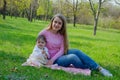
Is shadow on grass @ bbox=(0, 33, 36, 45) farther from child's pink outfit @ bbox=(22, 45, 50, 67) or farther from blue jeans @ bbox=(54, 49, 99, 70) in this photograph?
blue jeans @ bbox=(54, 49, 99, 70)

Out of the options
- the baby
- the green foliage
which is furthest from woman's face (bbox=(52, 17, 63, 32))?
the green foliage

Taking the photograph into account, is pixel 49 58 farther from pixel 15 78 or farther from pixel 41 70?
pixel 15 78

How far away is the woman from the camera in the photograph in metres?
9.23

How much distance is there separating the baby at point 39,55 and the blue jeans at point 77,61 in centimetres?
37

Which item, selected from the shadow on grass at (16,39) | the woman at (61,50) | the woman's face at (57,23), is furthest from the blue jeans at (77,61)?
the shadow on grass at (16,39)

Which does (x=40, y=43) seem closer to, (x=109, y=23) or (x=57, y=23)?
(x=57, y=23)

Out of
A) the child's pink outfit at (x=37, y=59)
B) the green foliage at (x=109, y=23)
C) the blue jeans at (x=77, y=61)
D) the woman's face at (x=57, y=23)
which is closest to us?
the child's pink outfit at (x=37, y=59)

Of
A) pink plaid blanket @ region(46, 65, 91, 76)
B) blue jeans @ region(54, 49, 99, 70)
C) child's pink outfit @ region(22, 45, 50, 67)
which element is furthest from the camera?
blue jeans @ region(54, 49, 99, 70)

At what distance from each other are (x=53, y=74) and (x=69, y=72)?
0.65 meters

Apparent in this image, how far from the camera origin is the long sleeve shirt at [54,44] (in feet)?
31.1

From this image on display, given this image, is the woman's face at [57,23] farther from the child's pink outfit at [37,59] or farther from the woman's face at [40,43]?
the child's pink outfit at [37,59]

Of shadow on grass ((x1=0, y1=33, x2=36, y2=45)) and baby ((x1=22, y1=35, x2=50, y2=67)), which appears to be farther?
shadow on grass ((x1=0, y1=33, x2=36, y2=45))

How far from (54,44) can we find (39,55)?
65 cm

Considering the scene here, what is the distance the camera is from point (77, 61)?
9.22 metres
